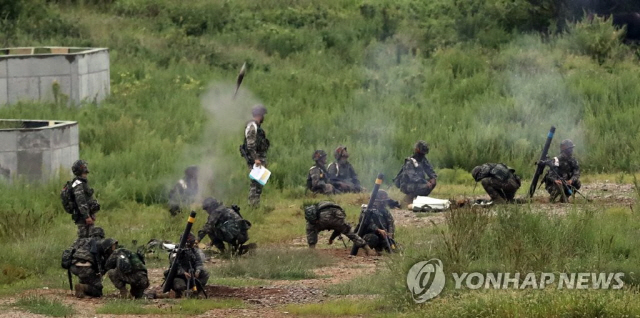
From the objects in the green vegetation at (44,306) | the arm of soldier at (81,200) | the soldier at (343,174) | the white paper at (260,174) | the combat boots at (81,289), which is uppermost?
the arm of soldier at (81,200)

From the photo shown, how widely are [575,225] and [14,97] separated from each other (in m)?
15.4

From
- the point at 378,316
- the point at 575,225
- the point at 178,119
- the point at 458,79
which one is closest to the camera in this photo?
the point at 378,316

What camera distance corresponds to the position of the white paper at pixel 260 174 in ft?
65.5

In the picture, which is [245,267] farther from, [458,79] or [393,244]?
[458,79]

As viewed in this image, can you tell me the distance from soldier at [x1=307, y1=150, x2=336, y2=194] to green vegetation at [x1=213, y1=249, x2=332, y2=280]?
17.9 ft

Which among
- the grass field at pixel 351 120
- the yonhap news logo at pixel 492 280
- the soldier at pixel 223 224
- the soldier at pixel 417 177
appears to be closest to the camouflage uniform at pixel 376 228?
the grass field at pixel 351 120

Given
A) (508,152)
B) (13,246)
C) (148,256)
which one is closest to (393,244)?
(148,256)

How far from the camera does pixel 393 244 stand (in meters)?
16.9

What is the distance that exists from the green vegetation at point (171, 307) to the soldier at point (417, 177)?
7.61 metres

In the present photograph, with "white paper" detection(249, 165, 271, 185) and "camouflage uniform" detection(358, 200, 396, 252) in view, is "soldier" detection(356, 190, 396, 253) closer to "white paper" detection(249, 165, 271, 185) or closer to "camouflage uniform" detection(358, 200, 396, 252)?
"camouflage uniform" detection(358, 200, 396, 252)

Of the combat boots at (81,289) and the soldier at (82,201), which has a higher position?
the soldier at (82,201)

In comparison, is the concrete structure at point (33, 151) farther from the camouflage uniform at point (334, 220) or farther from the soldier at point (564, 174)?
the soldier at point (564, 174)

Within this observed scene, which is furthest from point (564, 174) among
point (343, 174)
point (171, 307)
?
point (171, 307)

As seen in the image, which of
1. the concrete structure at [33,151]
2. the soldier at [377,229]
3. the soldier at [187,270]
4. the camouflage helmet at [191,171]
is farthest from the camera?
the concrete structure at [33,151]
